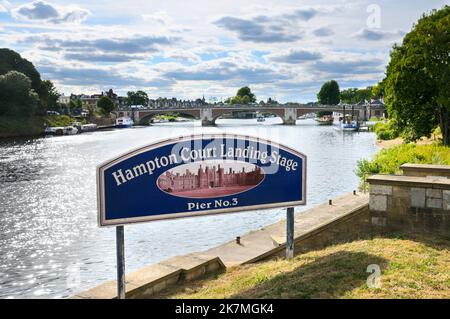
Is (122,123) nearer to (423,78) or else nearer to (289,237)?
(423,78)

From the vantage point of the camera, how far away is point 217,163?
8.98m

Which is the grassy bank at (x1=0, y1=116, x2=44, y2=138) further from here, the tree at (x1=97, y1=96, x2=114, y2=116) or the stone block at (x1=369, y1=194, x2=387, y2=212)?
the stone block at (x1=369, y1=194, x2=387, y2=212)

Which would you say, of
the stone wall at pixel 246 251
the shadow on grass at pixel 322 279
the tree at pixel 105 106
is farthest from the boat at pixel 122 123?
the shadow on grass at pixel 322 279

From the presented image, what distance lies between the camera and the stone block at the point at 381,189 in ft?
36.0

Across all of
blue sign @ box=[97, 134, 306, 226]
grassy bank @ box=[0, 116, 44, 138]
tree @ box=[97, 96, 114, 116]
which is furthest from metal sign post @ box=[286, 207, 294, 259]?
tree @ box=[97, 96, 114, 116]

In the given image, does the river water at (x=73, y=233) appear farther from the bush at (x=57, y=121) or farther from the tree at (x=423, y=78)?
the bush at (x=57, y=121)

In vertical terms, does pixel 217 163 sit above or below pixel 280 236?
above

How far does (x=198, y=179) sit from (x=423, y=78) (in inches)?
1375

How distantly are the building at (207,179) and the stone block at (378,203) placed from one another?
3354 millimetres

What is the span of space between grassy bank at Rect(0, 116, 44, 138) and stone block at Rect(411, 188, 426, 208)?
271 ft

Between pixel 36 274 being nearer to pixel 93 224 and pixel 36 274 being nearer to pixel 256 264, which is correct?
pixel 93 224

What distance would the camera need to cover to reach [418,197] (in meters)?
10.5
